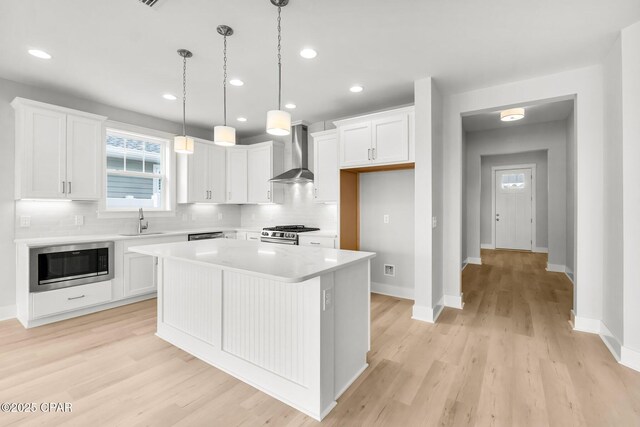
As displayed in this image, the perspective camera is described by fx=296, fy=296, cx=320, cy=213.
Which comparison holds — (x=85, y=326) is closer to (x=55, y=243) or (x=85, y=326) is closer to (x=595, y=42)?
(x=55, y=243)

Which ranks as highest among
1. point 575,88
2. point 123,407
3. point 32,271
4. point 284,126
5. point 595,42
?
point 595,42

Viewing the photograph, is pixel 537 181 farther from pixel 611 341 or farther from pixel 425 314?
pixel 425 314

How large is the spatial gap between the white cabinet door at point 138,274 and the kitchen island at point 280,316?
1.63 meters

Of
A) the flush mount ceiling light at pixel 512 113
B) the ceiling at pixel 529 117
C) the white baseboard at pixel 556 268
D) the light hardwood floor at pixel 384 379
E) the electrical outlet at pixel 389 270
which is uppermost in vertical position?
the ceiling at pixel 529 117

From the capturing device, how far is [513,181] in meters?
7.90

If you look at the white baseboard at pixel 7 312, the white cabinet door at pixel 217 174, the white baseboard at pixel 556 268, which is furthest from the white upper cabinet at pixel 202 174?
the white baseboard at pixel 556 268

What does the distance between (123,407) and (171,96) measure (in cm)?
344

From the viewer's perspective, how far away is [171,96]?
12.6 ft

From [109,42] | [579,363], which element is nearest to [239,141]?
[109,42]

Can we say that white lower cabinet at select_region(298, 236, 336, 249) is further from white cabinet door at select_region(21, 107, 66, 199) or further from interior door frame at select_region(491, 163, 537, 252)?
interior door frame at select_region(491, 163, 537, 252)

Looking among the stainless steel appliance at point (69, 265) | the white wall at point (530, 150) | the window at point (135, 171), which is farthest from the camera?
the white wall at point (530, 150)

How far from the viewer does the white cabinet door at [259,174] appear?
5.23 m

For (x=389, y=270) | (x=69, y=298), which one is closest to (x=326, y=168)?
(x=389, y=270)

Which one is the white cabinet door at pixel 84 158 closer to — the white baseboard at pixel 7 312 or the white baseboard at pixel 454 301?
the white baseboard at pixel 7 312
